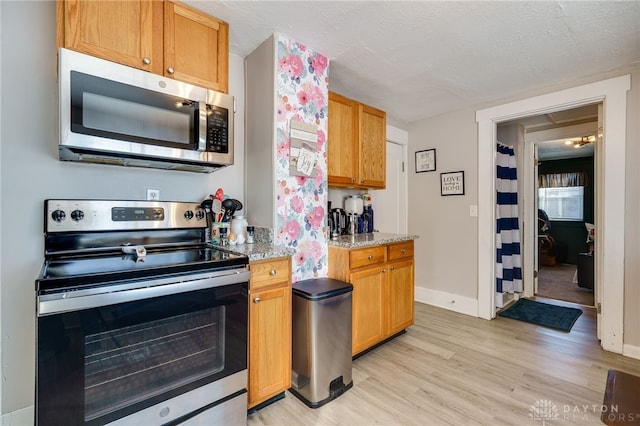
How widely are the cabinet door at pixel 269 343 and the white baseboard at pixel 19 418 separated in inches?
42.5

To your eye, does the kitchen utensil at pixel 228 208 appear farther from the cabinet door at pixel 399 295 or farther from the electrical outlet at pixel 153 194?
the cabinet door at pixel 399 295

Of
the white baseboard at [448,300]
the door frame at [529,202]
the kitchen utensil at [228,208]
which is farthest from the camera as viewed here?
the door frame at [529,202]

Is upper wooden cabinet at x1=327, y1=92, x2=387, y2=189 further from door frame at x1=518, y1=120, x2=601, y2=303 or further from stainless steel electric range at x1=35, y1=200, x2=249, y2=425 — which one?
door frame at x1=518, y1=120, x2=601, y2=303

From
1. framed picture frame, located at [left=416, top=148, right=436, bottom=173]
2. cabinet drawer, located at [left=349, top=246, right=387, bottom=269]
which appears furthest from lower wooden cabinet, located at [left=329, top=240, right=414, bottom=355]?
framed picture frame, located at [left=416, top=148, right=436, bottom=173]

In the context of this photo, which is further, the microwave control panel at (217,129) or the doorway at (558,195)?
the doorway at (558,195)

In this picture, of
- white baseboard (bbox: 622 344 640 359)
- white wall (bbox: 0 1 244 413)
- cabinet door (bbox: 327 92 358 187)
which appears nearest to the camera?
white wall (bbox: 0 1 244 413)

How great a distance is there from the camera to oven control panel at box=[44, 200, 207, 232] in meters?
1.46

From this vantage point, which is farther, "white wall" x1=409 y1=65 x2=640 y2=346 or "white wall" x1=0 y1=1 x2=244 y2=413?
"white wall" x1=409 y1=65 x2=640 y2=346

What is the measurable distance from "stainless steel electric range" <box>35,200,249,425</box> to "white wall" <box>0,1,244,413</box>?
0.12 metres

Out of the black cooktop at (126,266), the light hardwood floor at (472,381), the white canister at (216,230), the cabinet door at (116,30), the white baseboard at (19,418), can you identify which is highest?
the cabinet door at (116,30)

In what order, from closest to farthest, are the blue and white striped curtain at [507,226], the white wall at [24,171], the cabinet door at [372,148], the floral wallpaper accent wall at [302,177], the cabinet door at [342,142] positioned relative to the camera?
the white wall at [24,171] → the floral wallpaper accent wall at [302,177] → the cabinet door at [342,142] → the cabinet door at [372,148] → the blue and white striped curtain at [507,226]

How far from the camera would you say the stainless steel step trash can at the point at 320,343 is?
1.78 m

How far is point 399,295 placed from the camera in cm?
262

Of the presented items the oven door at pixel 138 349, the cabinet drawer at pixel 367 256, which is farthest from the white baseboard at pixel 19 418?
the cabinet drawer at pixel 367 256
